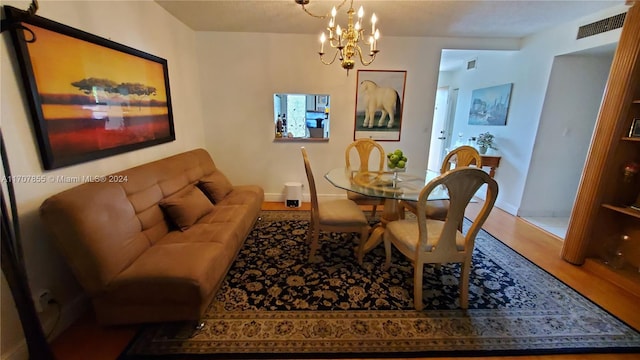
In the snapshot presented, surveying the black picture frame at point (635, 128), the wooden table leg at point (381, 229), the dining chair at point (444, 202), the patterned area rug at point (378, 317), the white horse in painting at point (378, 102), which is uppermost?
the white horse in painting at point (378, 102)

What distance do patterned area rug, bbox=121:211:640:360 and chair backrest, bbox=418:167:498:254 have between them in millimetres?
499

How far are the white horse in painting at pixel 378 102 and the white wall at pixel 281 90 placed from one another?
6.6 inches

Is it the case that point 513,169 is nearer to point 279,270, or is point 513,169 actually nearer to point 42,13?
point 279,270

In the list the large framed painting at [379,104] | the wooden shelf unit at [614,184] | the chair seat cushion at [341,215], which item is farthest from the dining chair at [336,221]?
the wooden shelf unit at [614,184]

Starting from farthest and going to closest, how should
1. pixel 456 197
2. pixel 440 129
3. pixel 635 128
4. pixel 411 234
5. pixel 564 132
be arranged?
pixel 440 129, pixel 564 132, pixel 635 128, pixel 411 234, pixel 456 197

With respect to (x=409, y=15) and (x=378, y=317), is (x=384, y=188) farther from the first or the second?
(x=409, y=15)

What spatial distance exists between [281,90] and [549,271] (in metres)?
3.61

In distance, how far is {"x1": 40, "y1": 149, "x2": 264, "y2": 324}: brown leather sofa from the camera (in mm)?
1433

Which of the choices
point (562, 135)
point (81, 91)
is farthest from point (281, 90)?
point (562, 135)

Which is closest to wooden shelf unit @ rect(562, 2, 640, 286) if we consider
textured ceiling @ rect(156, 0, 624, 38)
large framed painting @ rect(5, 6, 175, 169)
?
textured ceiling @ rect(156, 0, 624, 38)

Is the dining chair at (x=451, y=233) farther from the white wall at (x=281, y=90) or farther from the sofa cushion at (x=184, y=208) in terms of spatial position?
the white wall at (x=281, y=90)

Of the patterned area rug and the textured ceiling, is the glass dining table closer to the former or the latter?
the patterned area rug

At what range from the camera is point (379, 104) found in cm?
379

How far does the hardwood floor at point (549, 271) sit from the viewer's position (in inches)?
59.5
